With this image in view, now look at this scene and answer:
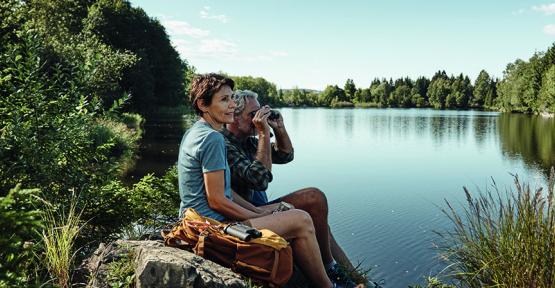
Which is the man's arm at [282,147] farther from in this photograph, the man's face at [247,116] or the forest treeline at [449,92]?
the forest treeline at [449,92]

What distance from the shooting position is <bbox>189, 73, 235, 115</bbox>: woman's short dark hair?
339 cm

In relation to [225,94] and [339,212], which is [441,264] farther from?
[225,94]

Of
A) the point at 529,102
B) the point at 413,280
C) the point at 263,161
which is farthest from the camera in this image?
the point at 529,102

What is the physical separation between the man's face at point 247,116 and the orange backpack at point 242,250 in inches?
45.7

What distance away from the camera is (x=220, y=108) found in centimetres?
343

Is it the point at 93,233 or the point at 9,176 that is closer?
the point at 9,176

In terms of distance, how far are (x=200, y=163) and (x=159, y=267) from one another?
2.55 feet

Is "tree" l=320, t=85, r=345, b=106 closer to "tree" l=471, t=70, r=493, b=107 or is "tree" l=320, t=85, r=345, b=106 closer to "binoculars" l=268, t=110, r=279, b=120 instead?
"tree" l=471, t=70, r=493, b=107

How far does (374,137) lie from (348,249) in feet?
70.3

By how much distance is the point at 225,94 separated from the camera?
343 cm

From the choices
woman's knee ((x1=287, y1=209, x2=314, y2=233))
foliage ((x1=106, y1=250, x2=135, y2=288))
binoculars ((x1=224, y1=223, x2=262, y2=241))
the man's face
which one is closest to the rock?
foliage ((x1=106, y1=250, x2=135, y2=288))

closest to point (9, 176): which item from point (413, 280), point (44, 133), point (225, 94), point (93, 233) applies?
point (44, 133)

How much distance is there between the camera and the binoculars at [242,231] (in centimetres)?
301

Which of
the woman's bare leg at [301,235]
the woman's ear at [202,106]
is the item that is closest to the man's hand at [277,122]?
the woman's ear at [202,106]
